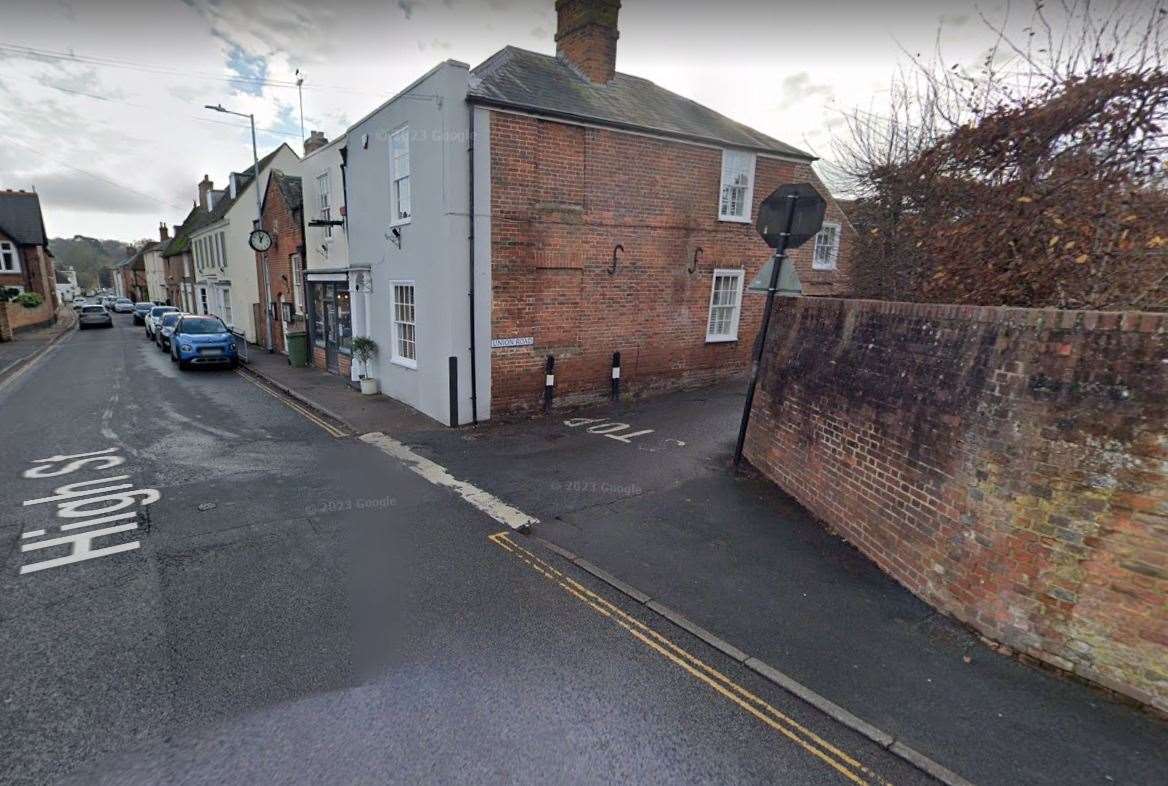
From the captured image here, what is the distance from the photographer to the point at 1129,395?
3.48 metres

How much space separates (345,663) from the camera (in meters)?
3.86

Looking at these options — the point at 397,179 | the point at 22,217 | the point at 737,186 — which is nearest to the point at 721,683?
the point at 397,179

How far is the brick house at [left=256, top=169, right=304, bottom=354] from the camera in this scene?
1865 centimetres

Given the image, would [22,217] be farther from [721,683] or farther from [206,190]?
[721,683]

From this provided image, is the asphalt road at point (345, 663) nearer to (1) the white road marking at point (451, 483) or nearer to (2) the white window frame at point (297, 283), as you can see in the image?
(1) the white road marking at point (451, 483)

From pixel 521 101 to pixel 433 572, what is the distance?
8.86 metres

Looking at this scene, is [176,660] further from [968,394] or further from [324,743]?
[968,394]

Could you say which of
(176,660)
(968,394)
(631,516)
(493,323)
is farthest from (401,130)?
(968,394)

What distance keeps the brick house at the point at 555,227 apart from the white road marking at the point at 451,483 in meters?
1.44

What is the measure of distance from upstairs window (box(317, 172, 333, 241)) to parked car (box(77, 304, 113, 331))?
27503 millimetres

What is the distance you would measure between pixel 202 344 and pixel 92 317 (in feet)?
81.7

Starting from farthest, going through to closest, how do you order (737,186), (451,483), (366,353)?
(737,186), (366,353), (451,483)

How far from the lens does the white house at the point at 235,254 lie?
2384 centimetres

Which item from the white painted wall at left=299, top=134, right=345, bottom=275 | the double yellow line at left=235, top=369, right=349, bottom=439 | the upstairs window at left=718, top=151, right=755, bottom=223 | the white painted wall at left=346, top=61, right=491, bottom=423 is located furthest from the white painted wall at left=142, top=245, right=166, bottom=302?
the upstairs window at left=718, top=151, right=755, bottom=223
